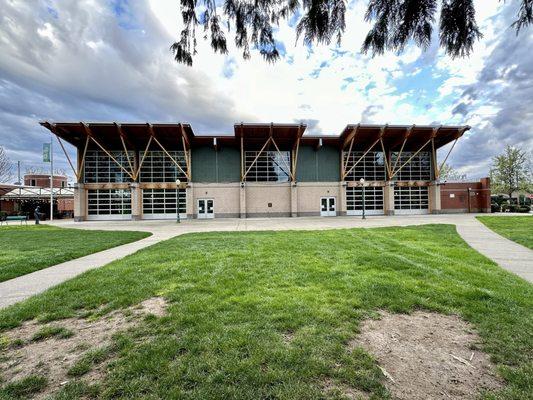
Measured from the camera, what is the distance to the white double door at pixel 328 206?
3553cm

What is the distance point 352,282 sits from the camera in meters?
5.52

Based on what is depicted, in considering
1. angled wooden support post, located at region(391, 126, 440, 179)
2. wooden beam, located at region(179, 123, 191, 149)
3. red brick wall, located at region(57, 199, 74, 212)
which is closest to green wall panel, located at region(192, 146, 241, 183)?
wooden beam, located at region(179, 123, 191, 149)

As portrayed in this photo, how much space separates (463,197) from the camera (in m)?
38.0

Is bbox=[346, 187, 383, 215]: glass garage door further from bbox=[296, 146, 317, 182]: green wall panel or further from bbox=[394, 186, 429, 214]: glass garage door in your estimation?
bbox=[296, 146, 317, 182]: green wall panel

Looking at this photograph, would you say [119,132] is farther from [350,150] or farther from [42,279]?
[42,279]

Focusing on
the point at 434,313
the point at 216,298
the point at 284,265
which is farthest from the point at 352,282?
the point at 216,298

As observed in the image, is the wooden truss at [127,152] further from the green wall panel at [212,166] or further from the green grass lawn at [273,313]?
the green grass lawn at [273,313]

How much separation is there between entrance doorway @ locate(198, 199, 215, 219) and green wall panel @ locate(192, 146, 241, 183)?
2.51 meters

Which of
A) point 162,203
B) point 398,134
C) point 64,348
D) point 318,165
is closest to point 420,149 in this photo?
point 398,134

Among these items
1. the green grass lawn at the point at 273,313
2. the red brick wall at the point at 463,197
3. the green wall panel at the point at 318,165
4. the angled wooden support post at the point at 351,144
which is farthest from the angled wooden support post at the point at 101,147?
the red brick wall at the point at 463,197

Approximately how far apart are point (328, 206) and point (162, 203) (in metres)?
20.7

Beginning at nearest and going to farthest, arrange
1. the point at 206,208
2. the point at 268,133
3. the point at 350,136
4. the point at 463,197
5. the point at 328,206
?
the point at 268,133
the point at 350,136
the point at 206,208
the point at 328,206
the point at 463,197

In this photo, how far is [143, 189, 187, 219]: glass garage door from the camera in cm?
3409

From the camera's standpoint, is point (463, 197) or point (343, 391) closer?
point (343, 391)
